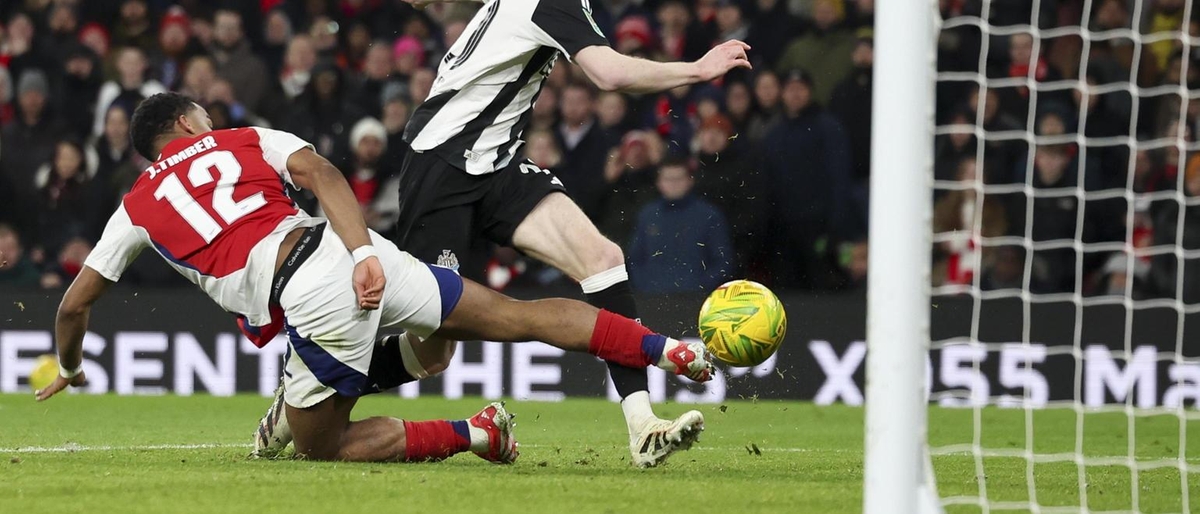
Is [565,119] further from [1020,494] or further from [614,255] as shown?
[1020,494]

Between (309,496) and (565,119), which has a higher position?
(565,119)

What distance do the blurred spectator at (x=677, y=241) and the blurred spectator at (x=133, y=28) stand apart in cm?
418

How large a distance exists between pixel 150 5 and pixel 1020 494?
28.6 feet

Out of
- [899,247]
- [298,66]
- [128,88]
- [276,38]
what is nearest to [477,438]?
[899,247]

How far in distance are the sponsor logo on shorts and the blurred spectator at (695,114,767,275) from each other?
11.9 feet

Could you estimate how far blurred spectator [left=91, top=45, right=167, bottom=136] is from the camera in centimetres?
1054

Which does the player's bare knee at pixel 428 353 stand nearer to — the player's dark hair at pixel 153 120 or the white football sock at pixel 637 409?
the white football sock at pixel 637 409

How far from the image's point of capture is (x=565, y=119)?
9961 mm

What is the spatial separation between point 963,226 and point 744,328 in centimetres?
452

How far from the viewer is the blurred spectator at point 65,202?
10.3 m

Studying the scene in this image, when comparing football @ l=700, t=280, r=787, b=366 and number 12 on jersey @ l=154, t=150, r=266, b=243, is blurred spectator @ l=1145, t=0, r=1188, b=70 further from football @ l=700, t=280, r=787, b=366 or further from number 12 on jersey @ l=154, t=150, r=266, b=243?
number 12 on jersey @ l=154, t=150, r=266, b=243

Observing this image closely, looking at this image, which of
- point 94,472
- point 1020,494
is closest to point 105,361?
point 94,472

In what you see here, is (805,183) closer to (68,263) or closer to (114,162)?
(114,162)

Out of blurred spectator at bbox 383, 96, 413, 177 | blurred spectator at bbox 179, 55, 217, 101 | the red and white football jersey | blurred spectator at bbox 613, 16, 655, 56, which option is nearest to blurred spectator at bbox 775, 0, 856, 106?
blurred spectator at bbox 613, 16, 655, 56
